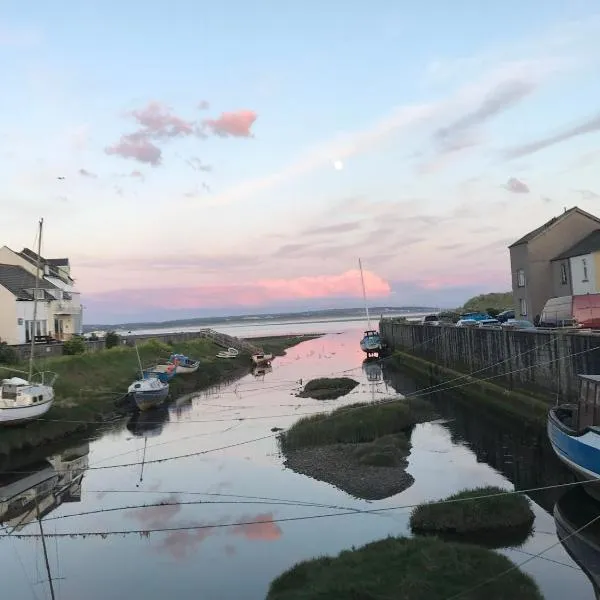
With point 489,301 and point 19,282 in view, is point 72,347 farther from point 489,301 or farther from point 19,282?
point 489,301

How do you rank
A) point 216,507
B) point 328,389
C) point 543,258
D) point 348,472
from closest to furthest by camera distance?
point 216,507 < point 348,472 < point 328,389 < point 543,258

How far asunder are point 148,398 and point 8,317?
18239 millimetres

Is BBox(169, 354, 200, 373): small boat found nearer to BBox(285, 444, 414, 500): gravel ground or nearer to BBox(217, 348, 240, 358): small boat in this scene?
BBox(217, 348, 240, 358): small boat

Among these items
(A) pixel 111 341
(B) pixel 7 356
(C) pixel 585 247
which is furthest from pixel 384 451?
(A) pixel 111 341

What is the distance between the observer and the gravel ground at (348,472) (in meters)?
22.2

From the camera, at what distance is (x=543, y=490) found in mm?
21344

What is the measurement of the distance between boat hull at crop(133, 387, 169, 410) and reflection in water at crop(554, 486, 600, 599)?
108 ft

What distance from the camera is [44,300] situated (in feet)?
198

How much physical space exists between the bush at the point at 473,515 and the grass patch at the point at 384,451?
22.0 feet

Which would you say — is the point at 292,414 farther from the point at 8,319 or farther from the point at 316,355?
the point at 316,355

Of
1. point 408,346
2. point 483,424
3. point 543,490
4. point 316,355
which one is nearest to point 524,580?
point 543,490

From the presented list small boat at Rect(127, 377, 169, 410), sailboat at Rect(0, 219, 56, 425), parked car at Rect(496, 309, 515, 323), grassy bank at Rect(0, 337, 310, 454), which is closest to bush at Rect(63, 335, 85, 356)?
grassy bank at Rect(0, 337, 310, 454)

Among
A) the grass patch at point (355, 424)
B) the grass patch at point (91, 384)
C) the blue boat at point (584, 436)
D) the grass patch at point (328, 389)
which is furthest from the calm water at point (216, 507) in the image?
the grass patch at point (328, 389)

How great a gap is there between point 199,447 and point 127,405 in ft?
55.0
